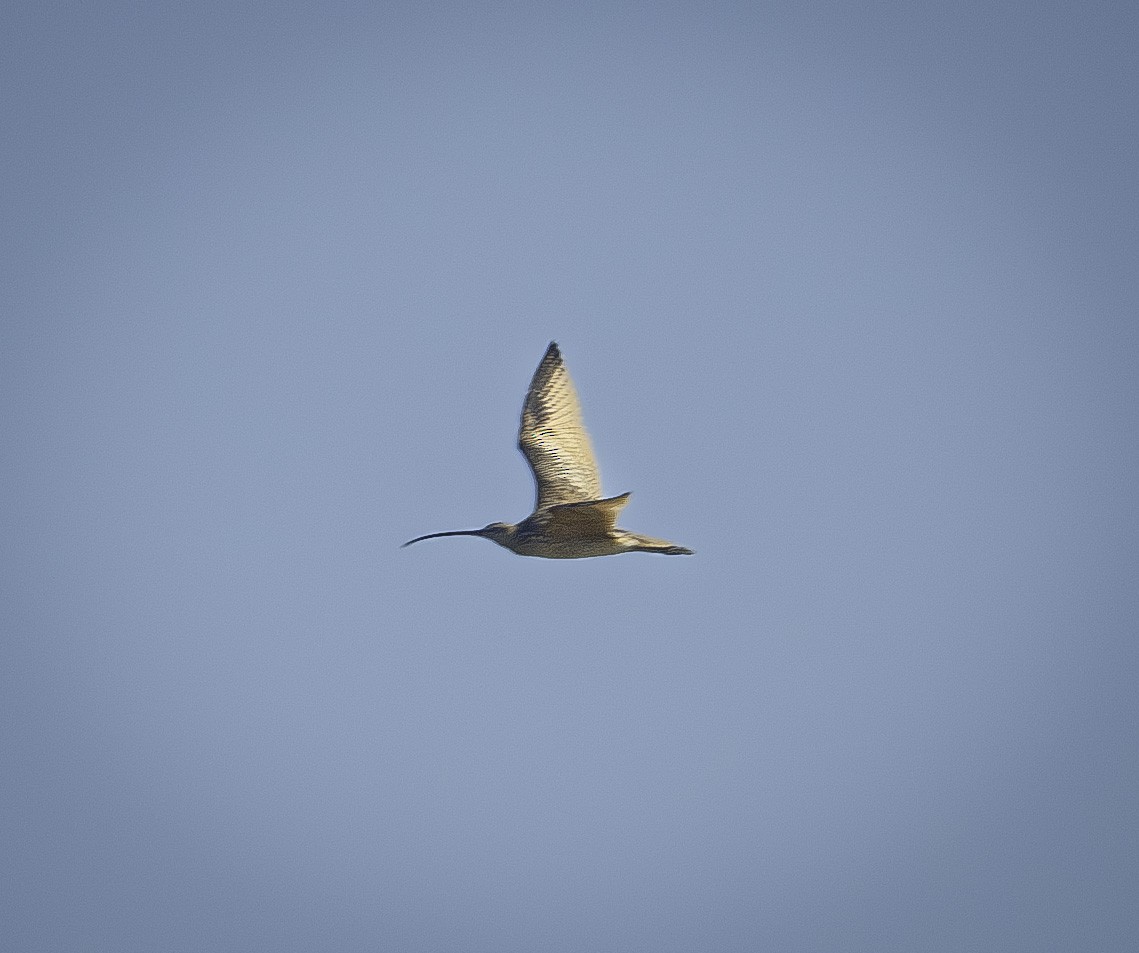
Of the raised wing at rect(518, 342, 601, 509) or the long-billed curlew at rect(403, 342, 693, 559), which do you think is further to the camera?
the raised wing at rect(518, 342, 601, 509)

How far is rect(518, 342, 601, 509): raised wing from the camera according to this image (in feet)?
87.2

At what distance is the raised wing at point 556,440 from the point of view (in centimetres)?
2658

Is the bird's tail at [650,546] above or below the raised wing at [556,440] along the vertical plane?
below

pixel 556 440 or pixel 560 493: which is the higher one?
pixel 556 440

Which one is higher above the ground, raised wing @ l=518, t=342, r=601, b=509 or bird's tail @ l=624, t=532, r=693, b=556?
raised wing @ l=518, t=342, r=601, b=509

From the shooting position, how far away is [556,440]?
1079 inches

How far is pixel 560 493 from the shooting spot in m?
26.4

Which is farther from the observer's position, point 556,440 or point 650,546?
point 556,440

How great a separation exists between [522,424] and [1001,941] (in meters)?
151

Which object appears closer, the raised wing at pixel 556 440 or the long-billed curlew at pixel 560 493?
the long-billed curlew at pixel 560 493

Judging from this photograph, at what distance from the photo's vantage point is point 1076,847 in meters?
196

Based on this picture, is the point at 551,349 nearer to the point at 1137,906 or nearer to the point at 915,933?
the point at 1137,906

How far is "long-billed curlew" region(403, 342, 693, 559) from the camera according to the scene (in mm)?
23219

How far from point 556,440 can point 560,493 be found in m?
1.27
